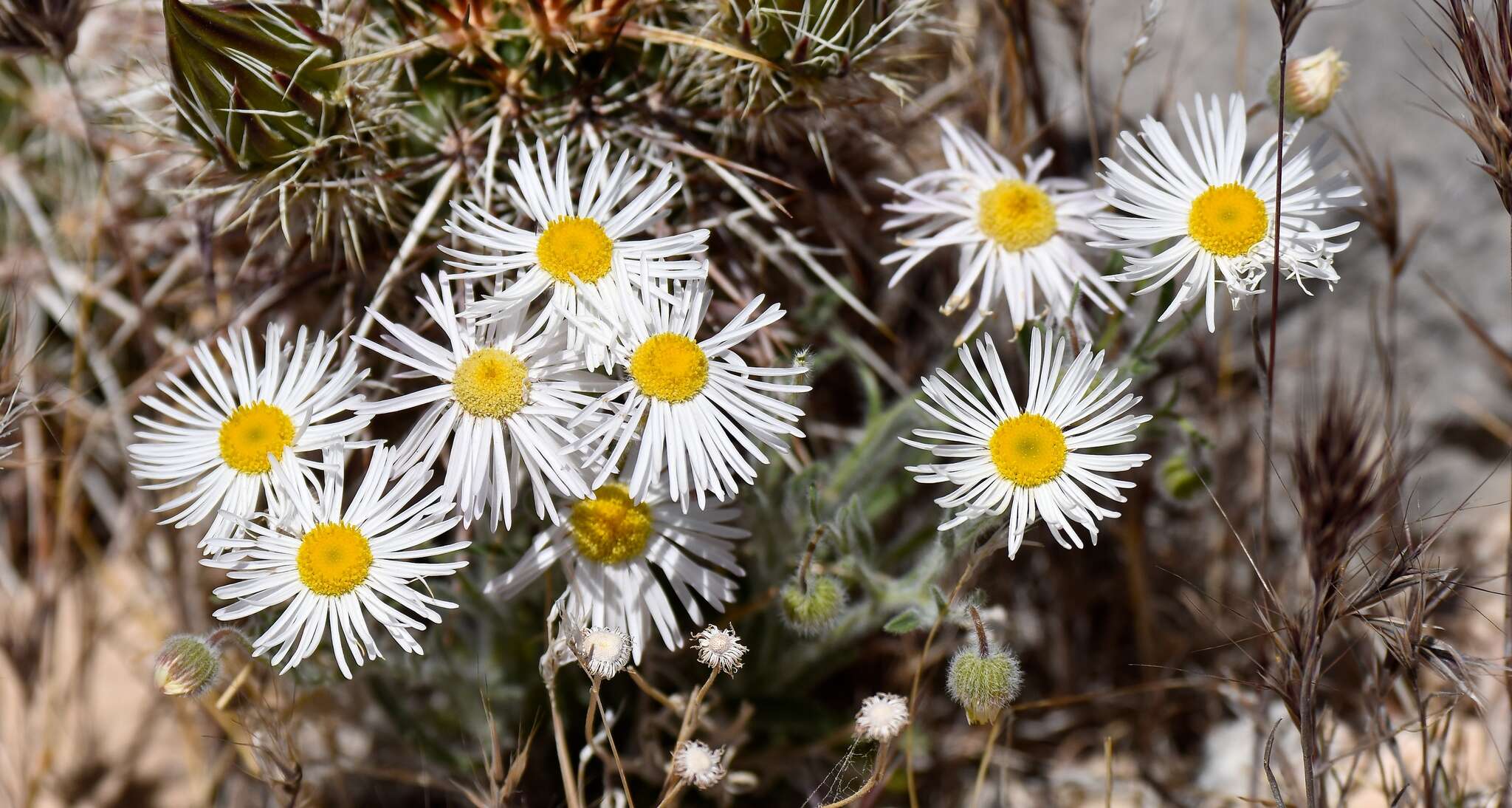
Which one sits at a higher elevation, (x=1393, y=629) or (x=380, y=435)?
(x=380, y=435)

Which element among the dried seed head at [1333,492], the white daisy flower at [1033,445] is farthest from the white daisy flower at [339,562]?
the dried seed head at [1333,492]

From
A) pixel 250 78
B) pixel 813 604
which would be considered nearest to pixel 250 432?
pixel 250 78

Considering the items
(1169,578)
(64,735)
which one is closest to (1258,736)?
(1169,578)

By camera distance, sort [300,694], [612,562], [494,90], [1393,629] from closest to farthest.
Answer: [1393,629]
[612,562]
[494,90]
[300,694]

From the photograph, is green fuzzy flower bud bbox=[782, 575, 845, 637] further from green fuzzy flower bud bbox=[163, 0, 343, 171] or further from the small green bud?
green fuzzy flower bud bbox=[163, 0, 343, 171]

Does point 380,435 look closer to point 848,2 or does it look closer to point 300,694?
point 300,694

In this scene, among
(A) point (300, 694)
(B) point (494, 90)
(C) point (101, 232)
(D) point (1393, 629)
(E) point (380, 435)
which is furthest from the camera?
(C) point (101, 232)

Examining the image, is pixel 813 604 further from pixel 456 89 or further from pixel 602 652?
pixel 456 89
